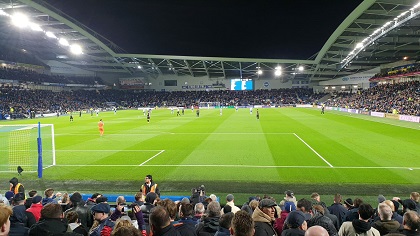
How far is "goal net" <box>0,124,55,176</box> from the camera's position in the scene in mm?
16344

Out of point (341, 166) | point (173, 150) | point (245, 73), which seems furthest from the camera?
point (245, 73)

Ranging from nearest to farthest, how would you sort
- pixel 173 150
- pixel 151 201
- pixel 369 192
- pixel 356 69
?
pixel 151 201 < pixel 369 192 < pixel 173 150 < pixel 356 69

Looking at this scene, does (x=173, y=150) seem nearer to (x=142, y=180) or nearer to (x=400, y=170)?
(x=142, y=180)

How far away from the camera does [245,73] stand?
90562 millimetres

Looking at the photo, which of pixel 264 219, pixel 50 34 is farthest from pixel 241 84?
pixel 264 219

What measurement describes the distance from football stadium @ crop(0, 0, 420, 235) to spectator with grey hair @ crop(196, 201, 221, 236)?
4 centimetres

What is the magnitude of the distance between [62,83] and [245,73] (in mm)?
52592

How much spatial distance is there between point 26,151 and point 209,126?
61.3ft

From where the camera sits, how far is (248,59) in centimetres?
7675

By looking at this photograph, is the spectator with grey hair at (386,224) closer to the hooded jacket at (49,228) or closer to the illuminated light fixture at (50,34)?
the hooded jacket at (49,228)

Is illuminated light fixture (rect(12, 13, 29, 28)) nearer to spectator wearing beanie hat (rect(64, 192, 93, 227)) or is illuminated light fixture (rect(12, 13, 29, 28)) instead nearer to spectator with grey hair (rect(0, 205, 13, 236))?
spectator wearing beanie hat (rect(64, 192, 93, 227))

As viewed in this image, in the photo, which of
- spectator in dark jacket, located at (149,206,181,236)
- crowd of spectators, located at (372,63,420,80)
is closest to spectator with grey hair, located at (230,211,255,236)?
spectator in dark jacket, located at (149,206,181,236)

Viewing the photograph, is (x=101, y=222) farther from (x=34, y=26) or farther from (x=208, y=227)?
(x=34, y=26)

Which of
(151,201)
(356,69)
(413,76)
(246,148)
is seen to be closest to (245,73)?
(356,69)
